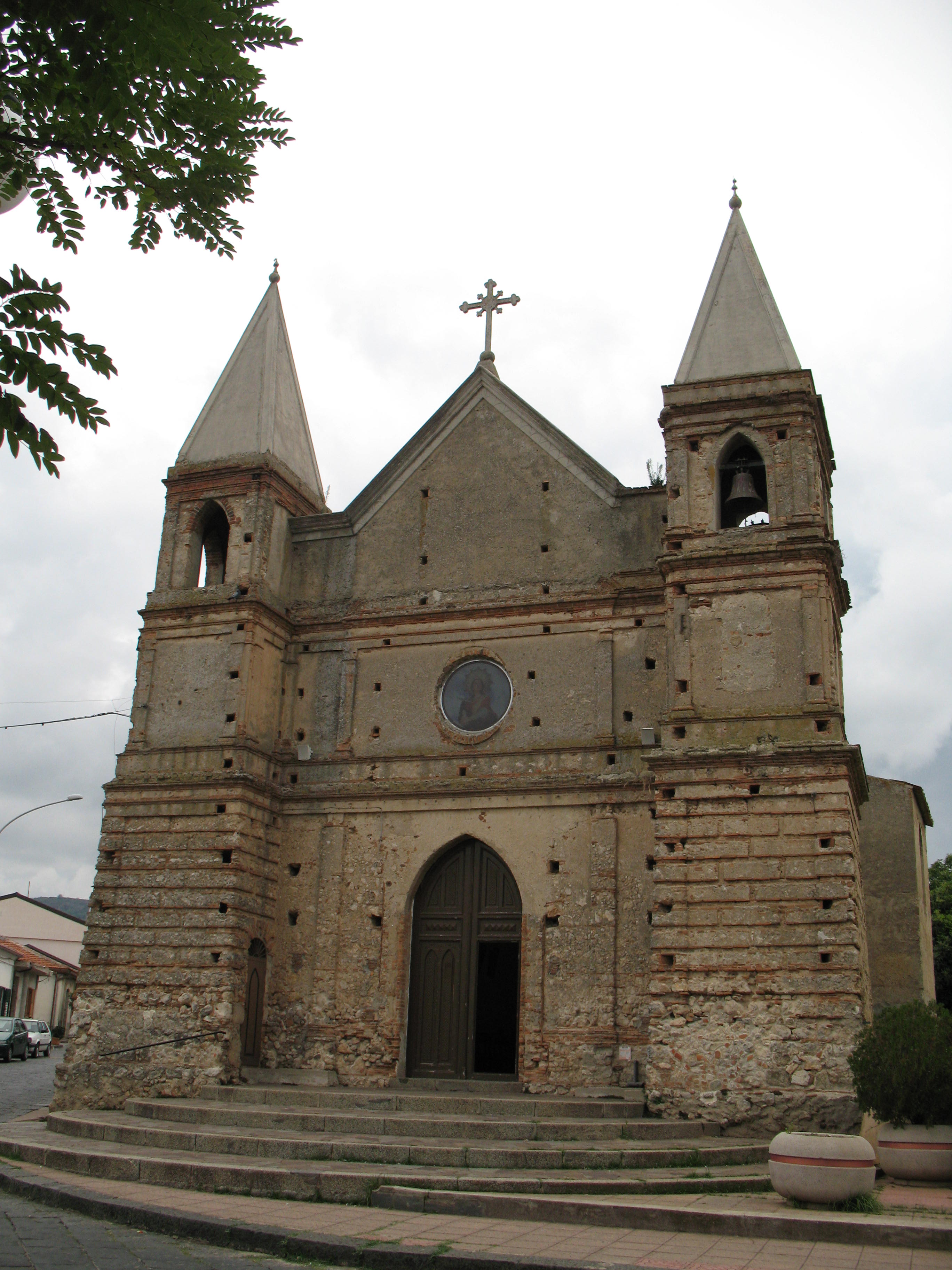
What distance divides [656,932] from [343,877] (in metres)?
5.73

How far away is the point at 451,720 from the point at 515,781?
174 centimetres

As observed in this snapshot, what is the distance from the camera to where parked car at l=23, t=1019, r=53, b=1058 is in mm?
38969

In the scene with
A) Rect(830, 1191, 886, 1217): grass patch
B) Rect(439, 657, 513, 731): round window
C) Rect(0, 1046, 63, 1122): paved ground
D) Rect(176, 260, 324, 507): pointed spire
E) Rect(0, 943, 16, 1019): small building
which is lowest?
Rect(0, 1046, 63, 1122): paved ground

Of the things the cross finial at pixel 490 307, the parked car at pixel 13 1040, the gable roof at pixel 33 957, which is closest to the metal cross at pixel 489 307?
the cross finial at pixel 490 307

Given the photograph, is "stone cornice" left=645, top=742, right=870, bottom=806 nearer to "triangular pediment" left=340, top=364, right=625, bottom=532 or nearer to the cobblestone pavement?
"triangular pediment" left=340, top=364, right=625, bottom=532

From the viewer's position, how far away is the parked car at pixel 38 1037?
128ft

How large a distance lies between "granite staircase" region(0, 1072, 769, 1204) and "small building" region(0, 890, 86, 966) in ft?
167

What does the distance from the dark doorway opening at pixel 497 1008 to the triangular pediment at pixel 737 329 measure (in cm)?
983

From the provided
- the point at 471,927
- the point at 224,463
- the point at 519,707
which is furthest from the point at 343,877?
the point at 224,463

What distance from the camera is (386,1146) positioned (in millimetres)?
12594

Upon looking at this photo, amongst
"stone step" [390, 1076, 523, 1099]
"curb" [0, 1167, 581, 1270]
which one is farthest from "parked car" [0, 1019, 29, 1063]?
"curb" [0, 1167, 581, 1270]

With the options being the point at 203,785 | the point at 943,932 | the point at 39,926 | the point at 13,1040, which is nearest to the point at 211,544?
the point at 203,785

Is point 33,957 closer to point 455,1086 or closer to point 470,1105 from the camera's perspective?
point 455,1086

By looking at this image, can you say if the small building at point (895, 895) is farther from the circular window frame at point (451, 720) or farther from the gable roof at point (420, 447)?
the gable roof at point (420, 447)
